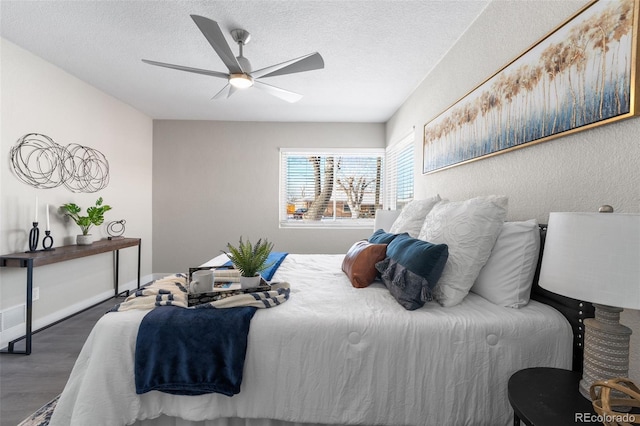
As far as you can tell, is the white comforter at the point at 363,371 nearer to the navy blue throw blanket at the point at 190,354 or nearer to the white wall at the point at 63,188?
the navy blue throw blanket at the point at 190,354

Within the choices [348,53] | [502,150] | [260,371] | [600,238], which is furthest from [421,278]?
[348,53]

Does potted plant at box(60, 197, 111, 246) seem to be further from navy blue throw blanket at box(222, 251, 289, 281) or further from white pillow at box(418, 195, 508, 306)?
white pillow at box(418, 195, 508, 306)

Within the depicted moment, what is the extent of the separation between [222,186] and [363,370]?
395 cm

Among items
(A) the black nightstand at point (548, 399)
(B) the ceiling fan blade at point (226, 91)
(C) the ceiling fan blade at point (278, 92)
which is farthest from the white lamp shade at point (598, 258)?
(B) the ceiling fan blade at point (226, 91)

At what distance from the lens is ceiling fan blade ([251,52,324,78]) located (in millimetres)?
2045

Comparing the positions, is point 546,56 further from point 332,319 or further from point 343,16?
point 332,319

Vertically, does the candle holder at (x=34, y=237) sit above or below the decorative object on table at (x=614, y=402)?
above

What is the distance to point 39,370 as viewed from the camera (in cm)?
207

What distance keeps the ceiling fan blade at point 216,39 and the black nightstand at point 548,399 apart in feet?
7.23

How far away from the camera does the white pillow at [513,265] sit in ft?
4.55

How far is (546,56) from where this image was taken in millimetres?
1475

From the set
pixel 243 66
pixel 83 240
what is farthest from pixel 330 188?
pixel 83 240

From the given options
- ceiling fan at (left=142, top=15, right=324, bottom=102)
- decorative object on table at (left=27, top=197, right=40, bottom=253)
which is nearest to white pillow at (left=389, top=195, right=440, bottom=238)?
ceiling fan at (left=142, top=15, right=324, bottom=102)

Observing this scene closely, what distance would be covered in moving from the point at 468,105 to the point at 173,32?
234 cm
